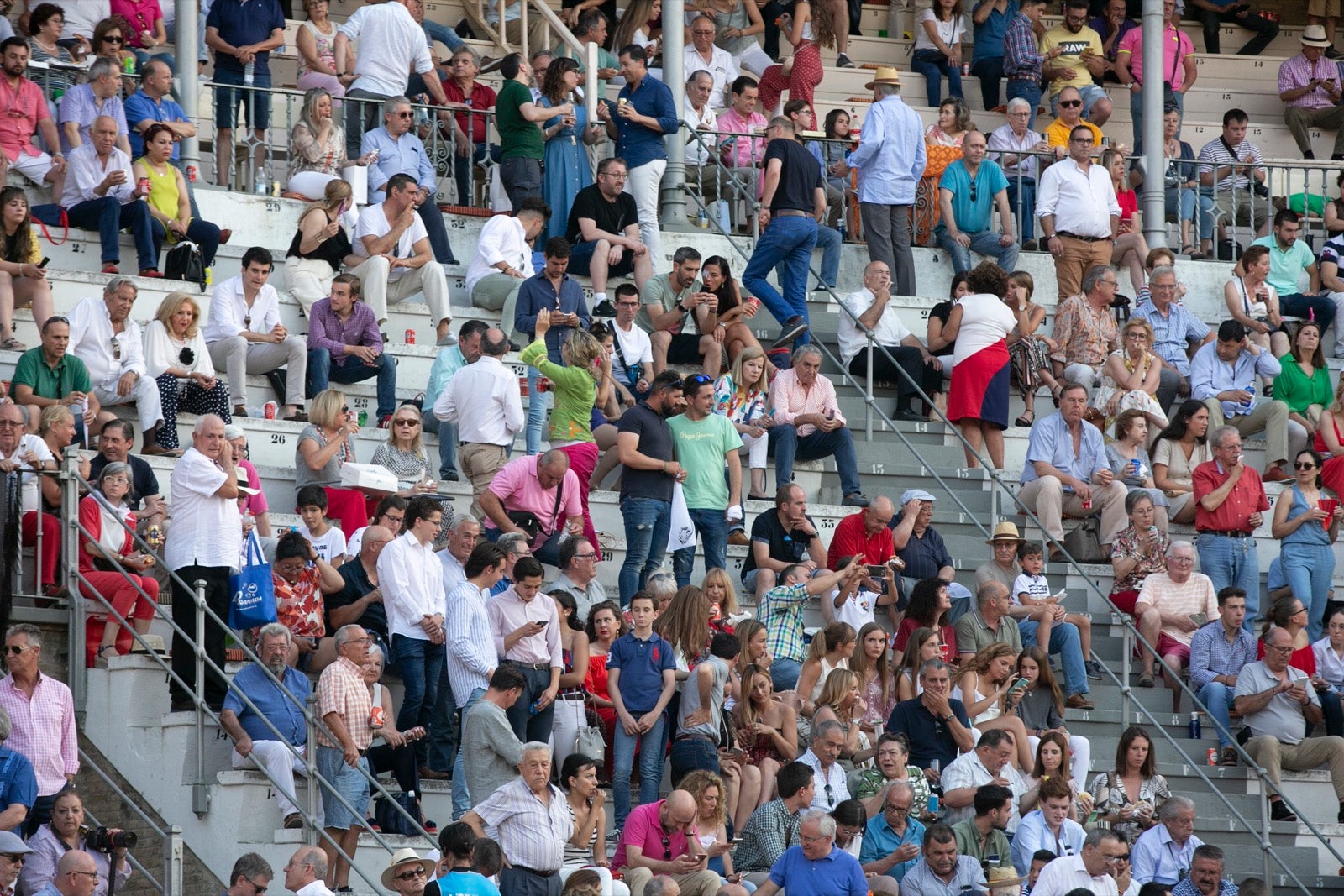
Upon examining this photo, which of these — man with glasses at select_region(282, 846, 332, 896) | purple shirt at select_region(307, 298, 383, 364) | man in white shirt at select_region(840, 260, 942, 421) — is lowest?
man with glasses at select_region(282, 846, 332, 896)

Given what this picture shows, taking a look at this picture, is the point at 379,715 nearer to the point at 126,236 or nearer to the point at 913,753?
the point at 913,753

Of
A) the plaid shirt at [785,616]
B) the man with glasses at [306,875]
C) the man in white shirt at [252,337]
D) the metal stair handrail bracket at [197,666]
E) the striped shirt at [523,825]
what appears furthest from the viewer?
the man in white shirt at [252,337]

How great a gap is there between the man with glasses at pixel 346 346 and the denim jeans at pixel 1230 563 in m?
5.35

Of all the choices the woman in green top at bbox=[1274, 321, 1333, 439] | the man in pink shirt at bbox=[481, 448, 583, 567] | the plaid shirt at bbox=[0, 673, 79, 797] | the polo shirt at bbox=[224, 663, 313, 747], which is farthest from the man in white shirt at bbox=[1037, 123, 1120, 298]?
the plaid shirt at bbox=[0, 673, 79, 797]

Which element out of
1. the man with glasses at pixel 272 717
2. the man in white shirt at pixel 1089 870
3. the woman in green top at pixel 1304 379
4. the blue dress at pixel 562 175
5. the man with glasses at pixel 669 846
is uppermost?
the blue dress at pixel 562 175

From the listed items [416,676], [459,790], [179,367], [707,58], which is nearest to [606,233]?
[179,367]

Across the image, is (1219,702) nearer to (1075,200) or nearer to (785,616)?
(785,616)

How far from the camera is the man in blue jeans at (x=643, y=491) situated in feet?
50.2


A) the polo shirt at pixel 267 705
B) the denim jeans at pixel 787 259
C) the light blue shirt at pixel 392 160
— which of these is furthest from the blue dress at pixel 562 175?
the polo shirt at pixel 267 705

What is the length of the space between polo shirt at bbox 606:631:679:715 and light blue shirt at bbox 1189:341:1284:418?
614cm

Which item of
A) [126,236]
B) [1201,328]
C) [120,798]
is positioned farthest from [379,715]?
[1201,328]

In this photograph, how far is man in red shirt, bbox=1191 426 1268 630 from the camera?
1694 centimetres

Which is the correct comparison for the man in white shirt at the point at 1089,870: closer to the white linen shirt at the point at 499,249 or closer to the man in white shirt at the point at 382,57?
the white linen shirt at the point at 499,249

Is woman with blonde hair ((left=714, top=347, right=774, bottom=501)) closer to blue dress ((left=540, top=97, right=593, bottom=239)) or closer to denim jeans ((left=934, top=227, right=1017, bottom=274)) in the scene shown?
blue dress ((left=540, top=97, right=593, bottom=239))
